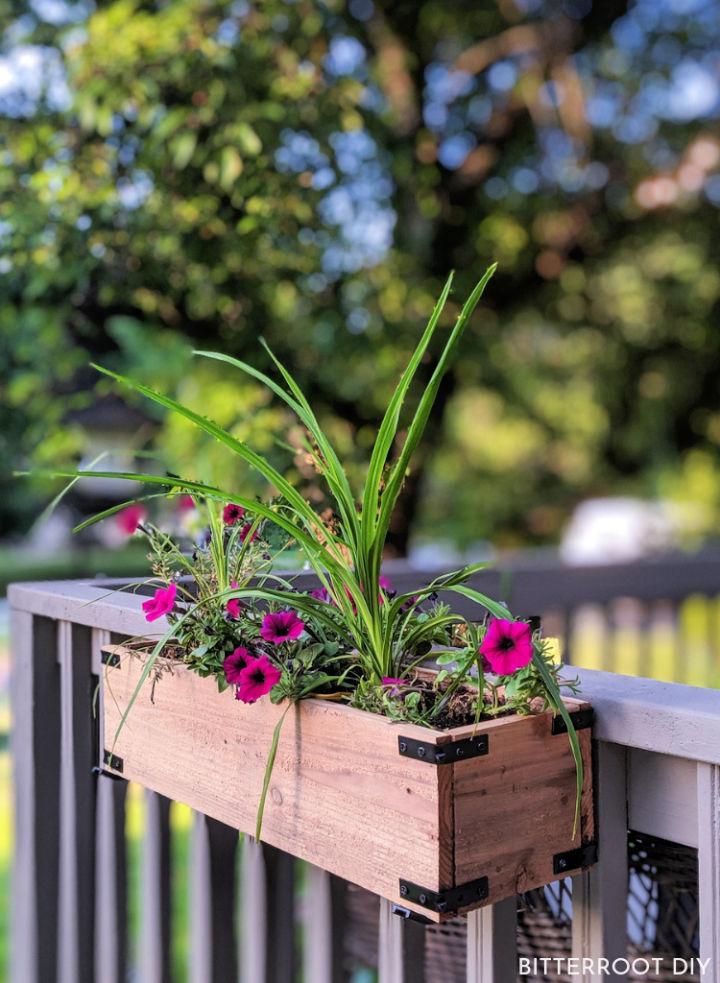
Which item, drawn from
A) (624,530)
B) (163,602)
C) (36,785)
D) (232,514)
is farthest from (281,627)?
(624,530)

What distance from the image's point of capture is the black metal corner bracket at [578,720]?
886 millimetres

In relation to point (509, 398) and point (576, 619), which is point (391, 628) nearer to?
point (576, 619)

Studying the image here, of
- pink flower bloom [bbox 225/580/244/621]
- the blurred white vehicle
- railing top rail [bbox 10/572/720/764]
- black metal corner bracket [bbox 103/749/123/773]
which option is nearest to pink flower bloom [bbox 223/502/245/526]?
pink flower bloom [bbox 225/580/244/621]

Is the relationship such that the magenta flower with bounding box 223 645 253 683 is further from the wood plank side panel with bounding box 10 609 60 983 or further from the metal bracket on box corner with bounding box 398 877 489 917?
the wood plank side panel with bounding box 10 609 60 983

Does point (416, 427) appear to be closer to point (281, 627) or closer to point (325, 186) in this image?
point (281, 627)

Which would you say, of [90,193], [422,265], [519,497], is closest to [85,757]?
[90,193]

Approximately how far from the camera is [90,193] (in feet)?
8.82

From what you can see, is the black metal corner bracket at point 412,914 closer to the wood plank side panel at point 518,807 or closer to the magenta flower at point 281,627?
the wood plank side panel at point 518,807

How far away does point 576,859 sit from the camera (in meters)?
0.92

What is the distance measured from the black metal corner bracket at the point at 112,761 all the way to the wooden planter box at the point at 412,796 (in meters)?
0.28

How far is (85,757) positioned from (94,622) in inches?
10.9

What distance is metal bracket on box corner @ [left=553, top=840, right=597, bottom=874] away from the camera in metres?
0.91

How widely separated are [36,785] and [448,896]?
1117 mm

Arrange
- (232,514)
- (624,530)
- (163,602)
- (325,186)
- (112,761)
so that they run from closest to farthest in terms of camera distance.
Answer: (163,602), (232,514), (112,761), (325,186), (624,530)
